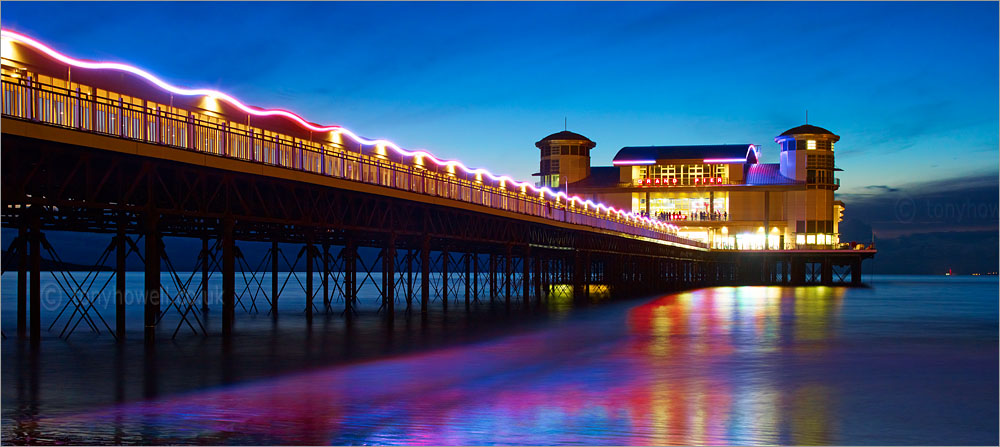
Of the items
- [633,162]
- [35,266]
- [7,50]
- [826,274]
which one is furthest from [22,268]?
[826,274]

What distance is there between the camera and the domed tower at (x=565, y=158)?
406ft

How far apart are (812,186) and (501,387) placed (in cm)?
9708

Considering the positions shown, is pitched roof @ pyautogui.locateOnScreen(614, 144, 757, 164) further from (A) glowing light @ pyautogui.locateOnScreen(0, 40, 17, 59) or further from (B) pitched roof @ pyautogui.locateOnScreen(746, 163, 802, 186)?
(A) glowing light @ pyautogui.locateOnScreen(0, 40, 17, 59)

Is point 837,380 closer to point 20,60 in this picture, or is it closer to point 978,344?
point 978,344

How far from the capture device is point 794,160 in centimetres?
11294

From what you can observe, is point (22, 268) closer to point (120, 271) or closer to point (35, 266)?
point (35, 266)

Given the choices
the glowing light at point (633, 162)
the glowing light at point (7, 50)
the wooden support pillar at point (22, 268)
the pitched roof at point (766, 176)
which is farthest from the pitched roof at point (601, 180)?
the glowing light at point (7, 50)

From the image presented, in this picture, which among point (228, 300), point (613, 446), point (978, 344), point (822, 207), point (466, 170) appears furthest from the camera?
point (822, 207)

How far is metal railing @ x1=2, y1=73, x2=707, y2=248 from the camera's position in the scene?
2217cm

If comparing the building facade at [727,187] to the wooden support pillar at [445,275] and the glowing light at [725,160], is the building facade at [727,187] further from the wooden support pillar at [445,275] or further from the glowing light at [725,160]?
the wooden support pillar at [445,275]

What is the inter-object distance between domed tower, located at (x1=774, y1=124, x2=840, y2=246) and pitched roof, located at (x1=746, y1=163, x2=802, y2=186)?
99cm

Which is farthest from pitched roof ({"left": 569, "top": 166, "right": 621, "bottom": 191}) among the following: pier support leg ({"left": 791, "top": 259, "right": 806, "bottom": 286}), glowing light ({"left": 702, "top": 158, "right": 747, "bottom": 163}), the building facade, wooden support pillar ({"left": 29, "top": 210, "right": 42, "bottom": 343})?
wooden support pillar ({"left": 29, "top": 210, "right": 42, "bottom": 343})

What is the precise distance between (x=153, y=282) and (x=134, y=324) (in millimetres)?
19481

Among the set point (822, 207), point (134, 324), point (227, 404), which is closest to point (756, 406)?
point (227, 404)
